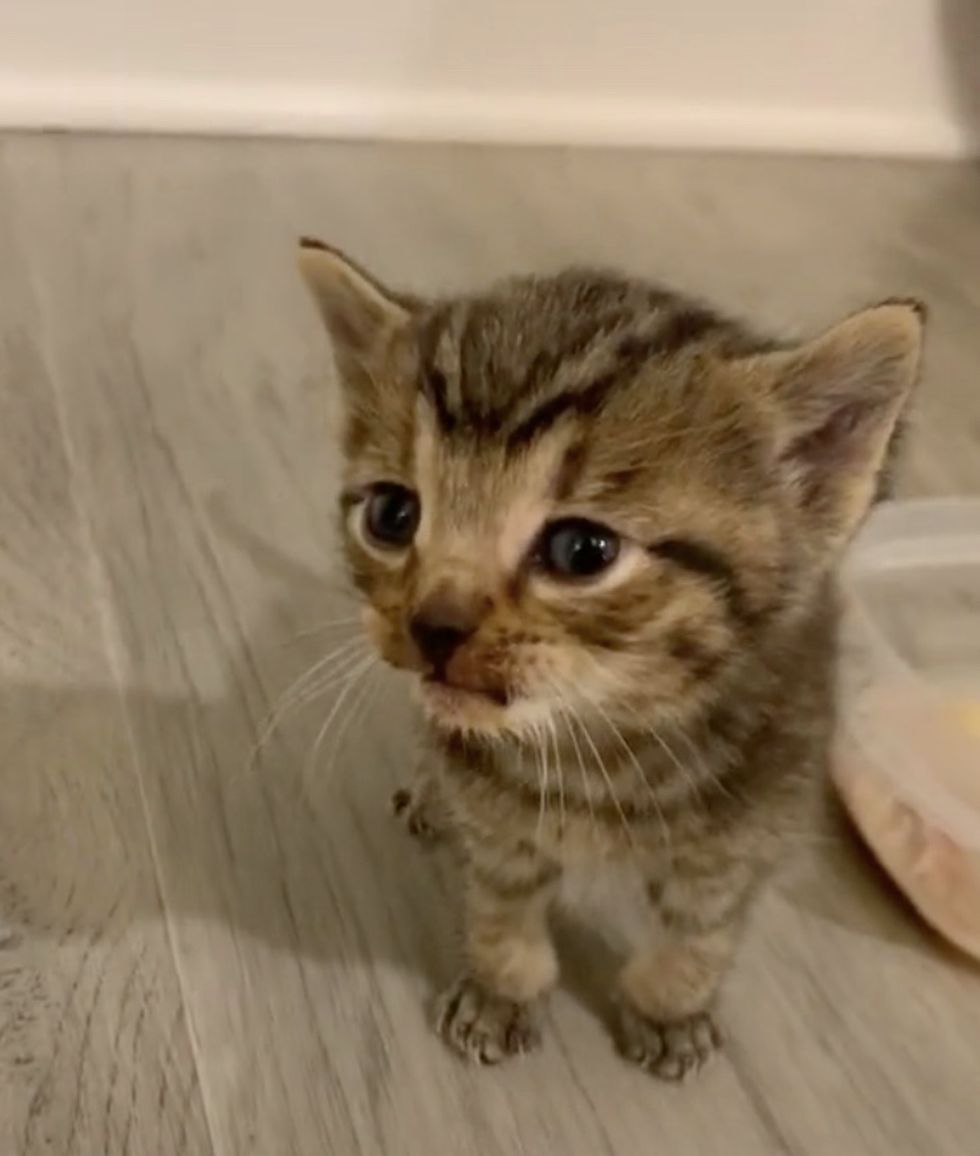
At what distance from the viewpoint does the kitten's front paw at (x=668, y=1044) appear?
3.40 ft

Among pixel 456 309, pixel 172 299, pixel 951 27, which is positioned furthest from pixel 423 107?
pixel 456 309

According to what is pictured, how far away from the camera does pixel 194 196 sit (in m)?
1.92

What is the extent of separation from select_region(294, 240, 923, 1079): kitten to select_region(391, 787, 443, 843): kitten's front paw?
0.18 meters

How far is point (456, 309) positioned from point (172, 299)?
89cm

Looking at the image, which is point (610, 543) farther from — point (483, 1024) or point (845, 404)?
point (483, 1024)

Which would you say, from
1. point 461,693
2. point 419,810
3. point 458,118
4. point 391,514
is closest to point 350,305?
point 391,514

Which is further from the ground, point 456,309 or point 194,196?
point 456,309

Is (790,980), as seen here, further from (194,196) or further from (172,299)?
(194,196)

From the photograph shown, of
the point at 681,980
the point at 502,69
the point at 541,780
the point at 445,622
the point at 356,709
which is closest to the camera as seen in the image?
the point at 445,622

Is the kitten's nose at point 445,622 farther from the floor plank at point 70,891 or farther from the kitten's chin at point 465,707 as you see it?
the floor plank at point 70,891

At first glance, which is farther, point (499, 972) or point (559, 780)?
point (499, 972)

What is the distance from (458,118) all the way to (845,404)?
4.51 feet

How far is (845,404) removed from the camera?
850 millimetres

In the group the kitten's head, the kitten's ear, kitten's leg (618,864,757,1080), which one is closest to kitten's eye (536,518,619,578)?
the kitten's head
